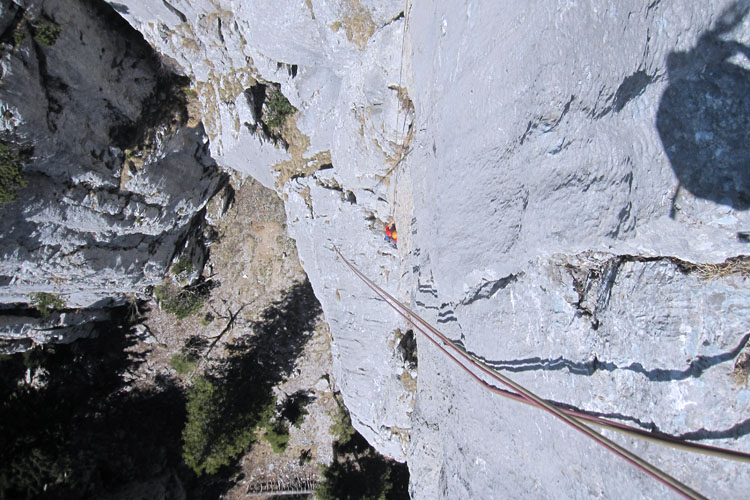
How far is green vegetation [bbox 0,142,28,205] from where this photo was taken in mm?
5555

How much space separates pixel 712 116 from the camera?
1.79 metres

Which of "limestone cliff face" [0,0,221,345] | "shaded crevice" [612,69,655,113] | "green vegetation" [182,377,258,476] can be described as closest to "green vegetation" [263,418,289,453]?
"green vegetation" [182,377,258,476]

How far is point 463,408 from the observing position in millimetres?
4168

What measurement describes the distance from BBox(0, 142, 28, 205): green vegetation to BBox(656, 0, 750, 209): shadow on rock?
24.7 ft

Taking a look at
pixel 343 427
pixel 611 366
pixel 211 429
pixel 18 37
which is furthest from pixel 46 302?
pixel 611 366

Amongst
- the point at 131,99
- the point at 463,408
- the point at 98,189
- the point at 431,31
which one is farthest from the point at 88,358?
the point at 431,31

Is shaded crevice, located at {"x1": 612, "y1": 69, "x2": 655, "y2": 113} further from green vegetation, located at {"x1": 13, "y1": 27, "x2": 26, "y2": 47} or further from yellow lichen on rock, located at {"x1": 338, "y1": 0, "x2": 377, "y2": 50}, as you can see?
green vegetation, located at {"x1": 13, "y1": 27, "x2": 26, "y2": 47}

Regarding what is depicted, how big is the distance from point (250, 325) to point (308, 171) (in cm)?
434

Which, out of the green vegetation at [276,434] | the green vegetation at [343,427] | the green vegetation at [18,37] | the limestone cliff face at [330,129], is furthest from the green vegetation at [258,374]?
the green vegetation at [18,37]

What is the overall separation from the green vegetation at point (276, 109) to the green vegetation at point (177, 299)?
4.67 meters

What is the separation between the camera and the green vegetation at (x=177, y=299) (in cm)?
938

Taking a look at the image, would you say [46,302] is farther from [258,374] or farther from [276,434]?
[276,434]

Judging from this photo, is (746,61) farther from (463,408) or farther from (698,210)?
(463,408)

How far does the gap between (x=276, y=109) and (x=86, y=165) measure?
3.25 meters
